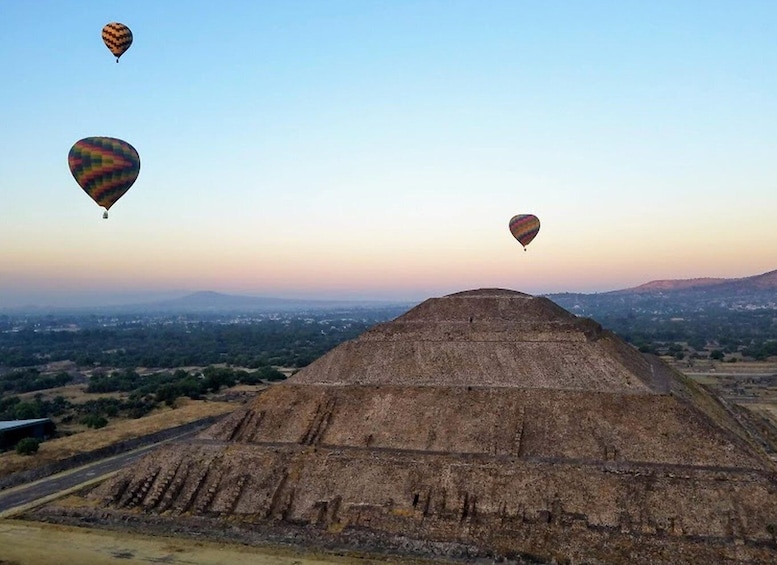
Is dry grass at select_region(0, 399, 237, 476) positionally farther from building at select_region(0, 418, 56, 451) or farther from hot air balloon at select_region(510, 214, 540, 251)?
hot air balloon at select_region(510, 214, 540, 251)

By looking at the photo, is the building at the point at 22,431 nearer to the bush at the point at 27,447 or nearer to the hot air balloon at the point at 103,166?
the bush at the point at 27,447

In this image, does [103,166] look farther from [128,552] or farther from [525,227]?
[525,227]

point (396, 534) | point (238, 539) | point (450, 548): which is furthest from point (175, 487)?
point (450, 548)

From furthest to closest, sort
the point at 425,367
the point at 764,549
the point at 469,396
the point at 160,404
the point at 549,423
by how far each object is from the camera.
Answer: the point at 160,404 → the point at 425,367 → the point at 469,396 → the point at 549,423 → the point at 764,549

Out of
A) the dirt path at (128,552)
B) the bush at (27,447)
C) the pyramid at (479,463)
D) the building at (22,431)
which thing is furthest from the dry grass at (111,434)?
the dirt path at (128,552)

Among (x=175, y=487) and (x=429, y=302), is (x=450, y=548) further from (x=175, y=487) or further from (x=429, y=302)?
(x=429, y=302)

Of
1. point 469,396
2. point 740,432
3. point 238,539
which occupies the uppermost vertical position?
point 469,396

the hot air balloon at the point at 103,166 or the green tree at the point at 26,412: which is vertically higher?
the hot air balloon at the point at 103,166

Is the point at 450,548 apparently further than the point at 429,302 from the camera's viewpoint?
No
